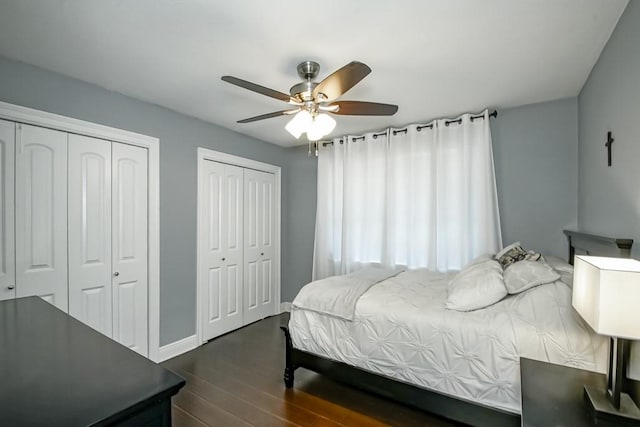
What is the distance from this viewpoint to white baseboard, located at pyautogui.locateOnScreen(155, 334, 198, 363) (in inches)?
116

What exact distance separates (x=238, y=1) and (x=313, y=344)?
2290 mm

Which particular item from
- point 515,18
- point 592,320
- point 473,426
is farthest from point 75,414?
point 515,18

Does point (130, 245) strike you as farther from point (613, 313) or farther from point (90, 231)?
point (613, 313)

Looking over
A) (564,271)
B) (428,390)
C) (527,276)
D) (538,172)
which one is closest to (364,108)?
(527,276)

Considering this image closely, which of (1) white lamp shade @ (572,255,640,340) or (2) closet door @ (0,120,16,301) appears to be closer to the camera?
(1) white lamp shade @ (572,255,640,340)

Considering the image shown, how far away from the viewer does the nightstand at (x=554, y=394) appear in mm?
1060

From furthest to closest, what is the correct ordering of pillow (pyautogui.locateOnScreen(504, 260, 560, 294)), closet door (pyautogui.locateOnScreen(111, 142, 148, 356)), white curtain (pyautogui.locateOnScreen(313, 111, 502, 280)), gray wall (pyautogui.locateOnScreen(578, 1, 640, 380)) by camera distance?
white curtain (pyautogui.locateOnScreen(313, 111, 502, 280))
closet door (pyautogui.locateOnScreen(111, 142, 148, 356))
pillow (pyautogui.locateOnScreen(504, 260, 560, 294))
gray wall (pyautogui.locateOnScreen(578, 1, 640, 380))

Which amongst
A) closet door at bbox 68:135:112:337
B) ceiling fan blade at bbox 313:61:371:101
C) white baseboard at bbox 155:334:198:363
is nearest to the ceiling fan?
ceiling fan blade at bbox 313:61:371:101

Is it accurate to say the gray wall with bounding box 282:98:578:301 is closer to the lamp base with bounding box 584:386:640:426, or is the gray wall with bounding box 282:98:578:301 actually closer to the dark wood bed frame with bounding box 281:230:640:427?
the dark wood bed frame with bounding box 281:230:640:427

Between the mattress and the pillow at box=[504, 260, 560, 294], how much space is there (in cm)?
4

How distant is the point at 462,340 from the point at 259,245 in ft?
9.63

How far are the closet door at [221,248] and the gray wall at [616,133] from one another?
347 centimetres

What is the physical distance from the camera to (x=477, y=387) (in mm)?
1725

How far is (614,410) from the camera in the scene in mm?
1057
